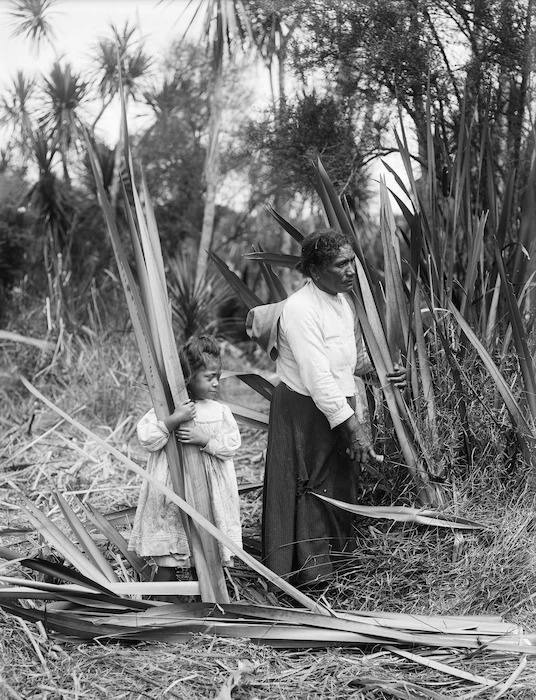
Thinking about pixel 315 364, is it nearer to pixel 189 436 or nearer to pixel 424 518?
pixel 189 436

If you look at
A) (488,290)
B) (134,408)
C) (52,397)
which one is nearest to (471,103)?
(488,290)

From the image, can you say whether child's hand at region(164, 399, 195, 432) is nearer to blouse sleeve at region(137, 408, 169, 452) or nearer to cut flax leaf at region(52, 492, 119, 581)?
blouse sleeve at region(137, 408, 169, 452)

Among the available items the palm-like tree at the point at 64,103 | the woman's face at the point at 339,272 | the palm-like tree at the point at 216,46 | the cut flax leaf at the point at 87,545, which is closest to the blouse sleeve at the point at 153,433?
the cut flax leaf at the point at 87,545

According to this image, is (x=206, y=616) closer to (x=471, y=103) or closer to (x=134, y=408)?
(x=471, y=103)

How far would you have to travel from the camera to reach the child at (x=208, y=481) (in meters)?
3.02

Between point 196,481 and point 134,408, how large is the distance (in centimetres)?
352

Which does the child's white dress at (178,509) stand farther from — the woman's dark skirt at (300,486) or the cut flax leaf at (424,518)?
the cut flax leaf at (424,518)

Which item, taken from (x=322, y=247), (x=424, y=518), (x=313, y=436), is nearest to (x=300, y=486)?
(x=313, y=436)

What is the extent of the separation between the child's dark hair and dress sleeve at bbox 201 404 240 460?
21 centimetres

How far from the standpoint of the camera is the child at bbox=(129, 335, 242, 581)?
3.02m

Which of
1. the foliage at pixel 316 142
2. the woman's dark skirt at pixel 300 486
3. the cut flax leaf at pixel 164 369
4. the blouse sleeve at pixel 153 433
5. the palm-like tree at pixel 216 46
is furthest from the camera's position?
the palm-like tree at pixel 216 46

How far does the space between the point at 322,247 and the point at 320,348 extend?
375 mm

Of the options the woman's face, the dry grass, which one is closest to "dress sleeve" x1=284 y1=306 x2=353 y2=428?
the woman's face

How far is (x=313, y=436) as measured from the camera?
3.28 m
